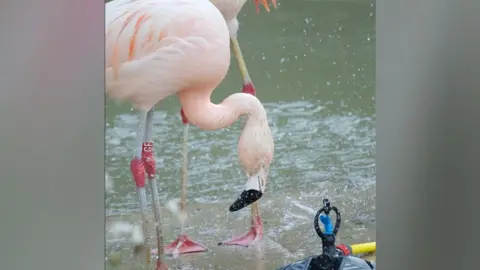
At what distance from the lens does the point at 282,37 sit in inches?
43.6

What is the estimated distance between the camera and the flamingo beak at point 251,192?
1.09m

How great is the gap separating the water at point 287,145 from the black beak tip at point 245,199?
1cm

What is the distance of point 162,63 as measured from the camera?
39.7 inches

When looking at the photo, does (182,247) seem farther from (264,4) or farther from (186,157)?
(264,4)

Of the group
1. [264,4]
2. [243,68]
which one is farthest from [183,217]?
[264,4]

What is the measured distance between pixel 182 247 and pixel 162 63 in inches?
15.1
